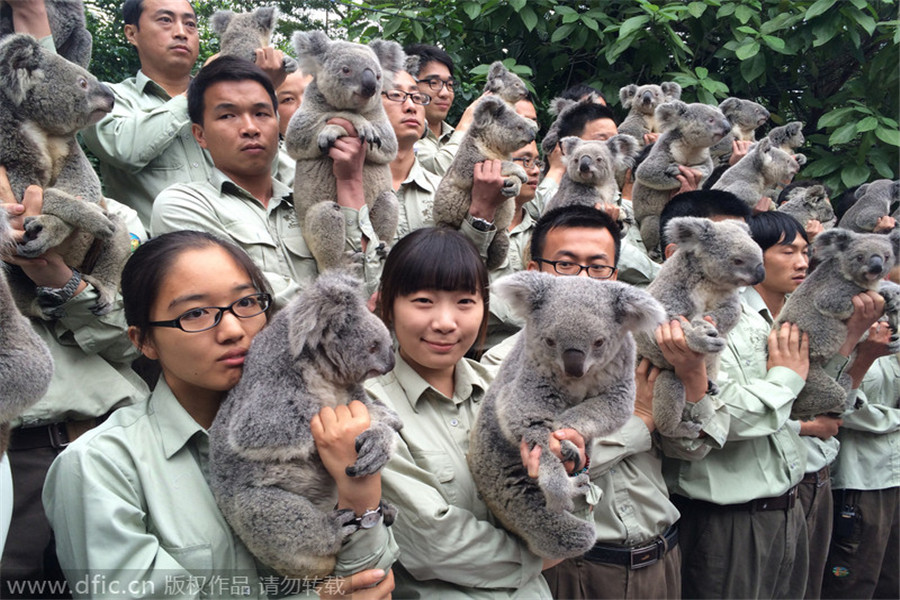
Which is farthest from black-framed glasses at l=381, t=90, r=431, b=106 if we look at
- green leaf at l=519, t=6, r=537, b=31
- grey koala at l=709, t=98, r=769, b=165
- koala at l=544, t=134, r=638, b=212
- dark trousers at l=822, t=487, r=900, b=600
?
dark trousers at l=822, t=487, r=900, b=600

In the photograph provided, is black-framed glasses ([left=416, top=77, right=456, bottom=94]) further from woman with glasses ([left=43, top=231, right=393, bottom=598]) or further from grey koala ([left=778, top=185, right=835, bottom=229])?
woman with glasses ([left=43, top=231, right=393, bottom=598])

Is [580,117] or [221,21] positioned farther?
[580,117]

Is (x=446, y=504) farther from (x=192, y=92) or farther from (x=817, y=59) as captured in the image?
(x=817, y=59)

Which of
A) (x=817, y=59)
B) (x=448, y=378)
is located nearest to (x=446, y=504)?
(x=448, y=378)

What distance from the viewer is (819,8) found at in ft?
17.7

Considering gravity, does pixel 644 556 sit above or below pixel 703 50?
below

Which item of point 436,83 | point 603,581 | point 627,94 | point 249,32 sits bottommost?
point 603,581

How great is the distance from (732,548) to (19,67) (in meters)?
3.47

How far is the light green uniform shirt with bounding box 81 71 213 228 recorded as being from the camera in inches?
129

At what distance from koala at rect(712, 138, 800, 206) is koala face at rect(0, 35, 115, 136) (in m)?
4.22

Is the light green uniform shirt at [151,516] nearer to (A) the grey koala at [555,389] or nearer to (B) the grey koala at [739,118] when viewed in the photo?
(A) the grey koala at [555,389]

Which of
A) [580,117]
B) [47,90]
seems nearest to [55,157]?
[47,90]

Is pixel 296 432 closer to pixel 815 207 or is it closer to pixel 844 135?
pixel 815 207

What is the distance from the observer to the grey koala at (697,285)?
2.61m
